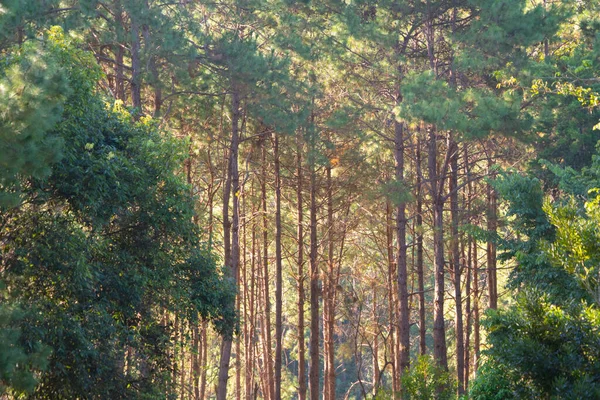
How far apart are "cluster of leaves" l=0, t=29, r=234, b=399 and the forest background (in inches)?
1.3

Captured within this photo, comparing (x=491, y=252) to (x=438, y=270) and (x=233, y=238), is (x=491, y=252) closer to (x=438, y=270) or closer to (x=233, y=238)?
(x=438, y=270)

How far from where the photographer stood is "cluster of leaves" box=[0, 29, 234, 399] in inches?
311

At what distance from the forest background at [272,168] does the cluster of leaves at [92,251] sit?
0.11ft

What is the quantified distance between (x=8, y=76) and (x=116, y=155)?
126 inches

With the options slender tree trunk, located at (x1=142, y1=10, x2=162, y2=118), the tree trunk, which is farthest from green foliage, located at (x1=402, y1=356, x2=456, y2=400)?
slender tree trunk, located at (x1=142, y1=10, x2=162, y2=118)

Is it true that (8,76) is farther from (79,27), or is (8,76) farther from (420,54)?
(420,54)

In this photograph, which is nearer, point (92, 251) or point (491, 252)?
point (92, 251)

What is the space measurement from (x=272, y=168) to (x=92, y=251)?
1295 cm

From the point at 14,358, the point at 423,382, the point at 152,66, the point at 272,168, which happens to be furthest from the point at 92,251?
the point at 272,168

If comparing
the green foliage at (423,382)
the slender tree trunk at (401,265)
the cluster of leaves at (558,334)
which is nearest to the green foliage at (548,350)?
the cluster of leaves at (558,334)

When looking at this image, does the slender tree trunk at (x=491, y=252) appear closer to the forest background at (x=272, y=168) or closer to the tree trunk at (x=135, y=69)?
the forest background at (x=272, y=168)

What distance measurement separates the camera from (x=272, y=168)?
2286 centimetres

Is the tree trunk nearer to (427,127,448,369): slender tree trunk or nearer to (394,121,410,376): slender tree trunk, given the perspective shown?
(394,121,410,376): slender tree trunk

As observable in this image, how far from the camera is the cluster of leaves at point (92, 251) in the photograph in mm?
7906
